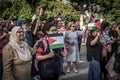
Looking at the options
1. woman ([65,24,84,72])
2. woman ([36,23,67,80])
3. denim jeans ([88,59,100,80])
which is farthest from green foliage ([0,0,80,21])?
woman ([36,23,67,80])

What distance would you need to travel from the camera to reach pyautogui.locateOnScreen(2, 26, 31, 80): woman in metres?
5.47

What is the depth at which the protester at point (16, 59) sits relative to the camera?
17.9ft

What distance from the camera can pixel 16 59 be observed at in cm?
559

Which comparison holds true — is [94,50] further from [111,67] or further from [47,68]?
[47,68]

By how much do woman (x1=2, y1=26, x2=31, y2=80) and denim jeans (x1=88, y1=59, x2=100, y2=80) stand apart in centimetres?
299

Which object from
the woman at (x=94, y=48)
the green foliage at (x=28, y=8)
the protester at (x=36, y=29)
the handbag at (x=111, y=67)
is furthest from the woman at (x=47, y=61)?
the green foliage at (x=28, y=8)

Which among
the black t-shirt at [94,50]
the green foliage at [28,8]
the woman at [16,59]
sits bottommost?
the green foliage at [28,8]

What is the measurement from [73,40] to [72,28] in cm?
40

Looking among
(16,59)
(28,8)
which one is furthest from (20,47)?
(28,8)

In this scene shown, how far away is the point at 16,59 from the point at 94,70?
3406 mm

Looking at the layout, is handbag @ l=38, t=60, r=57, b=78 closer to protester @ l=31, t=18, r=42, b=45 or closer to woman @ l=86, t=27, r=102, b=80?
woman @ l=86, t=27, r=102, b=80

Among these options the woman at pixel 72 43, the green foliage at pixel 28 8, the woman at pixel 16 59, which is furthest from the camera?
the green foliage at pixel 28 8

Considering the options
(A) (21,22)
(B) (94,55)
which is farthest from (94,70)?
(A) (21,22)

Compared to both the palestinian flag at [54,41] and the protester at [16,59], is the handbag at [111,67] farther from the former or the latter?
the protester at [16,59]
